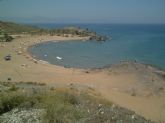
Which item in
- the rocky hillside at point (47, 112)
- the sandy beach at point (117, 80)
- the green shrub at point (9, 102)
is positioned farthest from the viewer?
the sandy beach at point (117, 80)

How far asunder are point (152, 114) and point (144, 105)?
2496 millimetres

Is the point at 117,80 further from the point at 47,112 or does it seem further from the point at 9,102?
the point at 47,112

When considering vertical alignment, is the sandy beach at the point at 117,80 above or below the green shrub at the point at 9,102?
below

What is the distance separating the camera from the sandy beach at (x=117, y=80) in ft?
76.9

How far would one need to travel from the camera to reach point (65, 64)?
143 ft

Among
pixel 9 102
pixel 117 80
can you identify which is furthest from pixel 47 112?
pixel 117 80

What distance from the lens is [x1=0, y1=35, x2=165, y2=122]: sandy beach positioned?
2344 cm

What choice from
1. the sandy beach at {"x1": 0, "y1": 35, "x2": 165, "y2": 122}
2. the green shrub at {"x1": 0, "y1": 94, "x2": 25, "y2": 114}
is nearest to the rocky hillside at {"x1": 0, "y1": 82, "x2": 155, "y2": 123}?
the green shrub at {"x1": 0, "y1": 94, "x2": 25, "y2": 114}

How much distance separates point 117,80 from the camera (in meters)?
30.2

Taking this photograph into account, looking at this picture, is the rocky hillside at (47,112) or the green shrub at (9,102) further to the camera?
the green shrub at (9,102)

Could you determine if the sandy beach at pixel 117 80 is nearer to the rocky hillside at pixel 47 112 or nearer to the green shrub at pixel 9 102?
the rocky hillside at pixel 47 112

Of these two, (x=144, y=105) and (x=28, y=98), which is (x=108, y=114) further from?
(x=144, y=105)

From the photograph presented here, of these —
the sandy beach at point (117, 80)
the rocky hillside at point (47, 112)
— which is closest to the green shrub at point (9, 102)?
the rocky hillside at point (47, 112)

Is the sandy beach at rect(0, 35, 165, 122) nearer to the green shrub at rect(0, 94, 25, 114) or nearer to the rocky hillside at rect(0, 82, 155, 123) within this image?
the rocky hillside at rect(0, 82, 155, 123)
